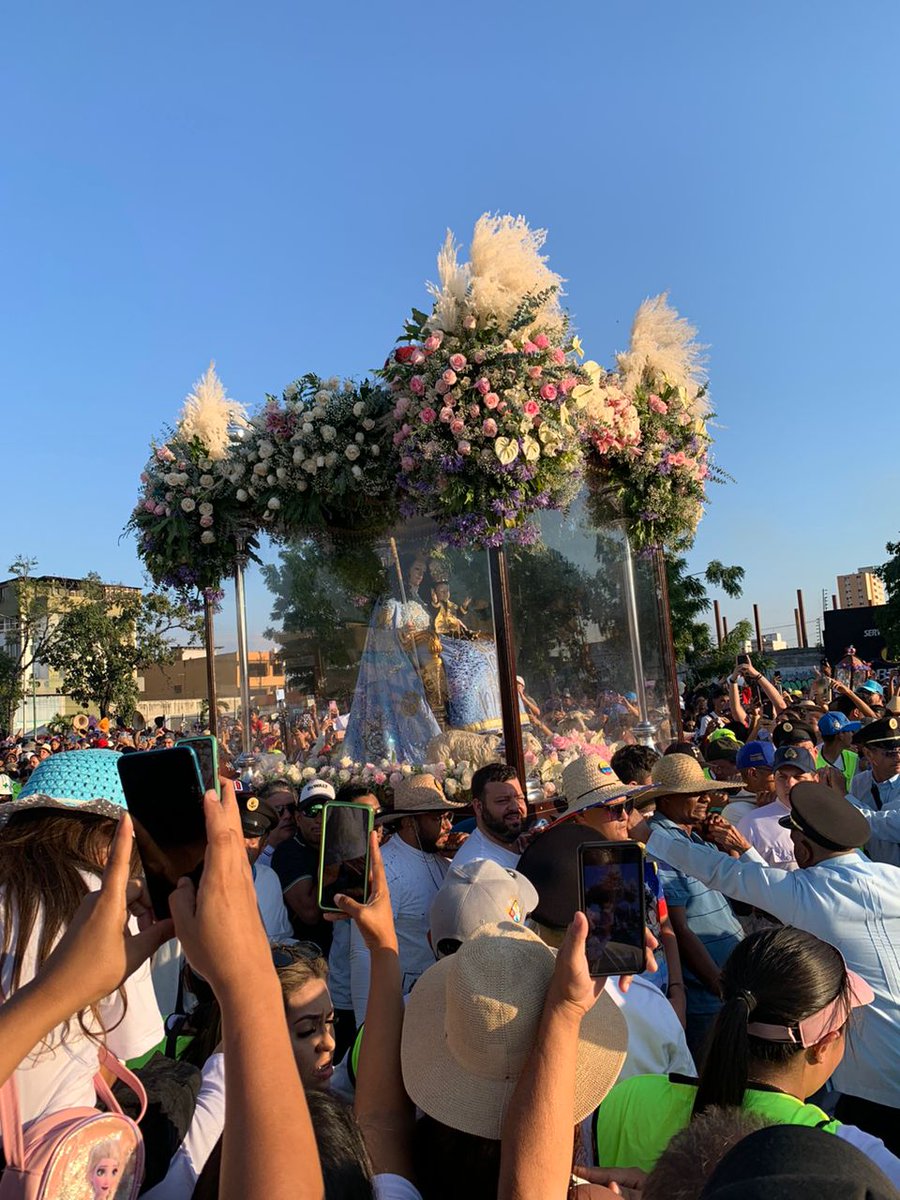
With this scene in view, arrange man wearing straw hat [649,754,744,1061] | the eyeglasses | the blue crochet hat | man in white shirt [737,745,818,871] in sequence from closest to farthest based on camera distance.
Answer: the blue crochet hat → the eyeglasses → man wearing straw hat [649,754,744,1061] → man in white shirt [737,745,818,871]

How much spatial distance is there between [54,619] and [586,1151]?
4588 centimetres

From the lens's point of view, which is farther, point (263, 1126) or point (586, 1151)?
point (586, 1151)

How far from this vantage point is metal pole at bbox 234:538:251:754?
8.90 m

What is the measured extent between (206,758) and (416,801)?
3858 millimetres

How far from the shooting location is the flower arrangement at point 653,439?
27.2ft

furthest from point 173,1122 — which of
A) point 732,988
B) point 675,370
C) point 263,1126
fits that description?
point 675,370

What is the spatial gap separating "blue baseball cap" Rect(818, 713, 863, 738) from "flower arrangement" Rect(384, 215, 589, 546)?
3.12m

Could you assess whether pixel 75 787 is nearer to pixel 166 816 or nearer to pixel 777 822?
pixel 166 816

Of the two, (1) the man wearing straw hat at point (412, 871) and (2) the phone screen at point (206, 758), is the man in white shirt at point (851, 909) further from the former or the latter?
(2) the phone screen at point (206, 758)

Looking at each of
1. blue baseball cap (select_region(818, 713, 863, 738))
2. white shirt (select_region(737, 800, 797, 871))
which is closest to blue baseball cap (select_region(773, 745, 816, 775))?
white shirt (select_region(737, 800, 797, 871))

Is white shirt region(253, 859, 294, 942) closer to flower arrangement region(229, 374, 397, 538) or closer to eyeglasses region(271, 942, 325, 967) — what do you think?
eyeglasses region(271, 942, 325, 967)

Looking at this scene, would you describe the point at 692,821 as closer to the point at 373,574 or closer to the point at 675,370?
the point at 373,574

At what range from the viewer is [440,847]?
16.7 ft

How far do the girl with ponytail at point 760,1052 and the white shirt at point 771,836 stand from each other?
114 inches
